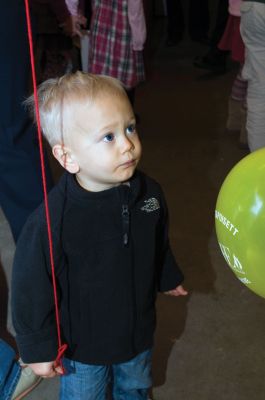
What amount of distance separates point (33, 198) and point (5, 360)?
1.68 ft

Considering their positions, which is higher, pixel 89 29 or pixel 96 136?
pixel 96 136

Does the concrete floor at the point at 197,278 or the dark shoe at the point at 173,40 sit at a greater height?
the concrete floor at the point at 197,278

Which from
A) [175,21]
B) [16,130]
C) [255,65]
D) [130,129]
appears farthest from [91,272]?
[175,21]

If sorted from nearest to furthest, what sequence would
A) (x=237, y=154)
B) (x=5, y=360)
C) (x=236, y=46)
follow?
(x=5, y=360) → (x=236, y=46) → (x=237, y=154)

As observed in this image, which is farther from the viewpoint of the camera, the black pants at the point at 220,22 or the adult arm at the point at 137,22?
the black pants at the point at 220,22

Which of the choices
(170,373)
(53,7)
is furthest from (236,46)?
(170,373)

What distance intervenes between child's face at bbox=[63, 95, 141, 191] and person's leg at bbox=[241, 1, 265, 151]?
1.11m

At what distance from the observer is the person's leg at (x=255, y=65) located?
1802 mm

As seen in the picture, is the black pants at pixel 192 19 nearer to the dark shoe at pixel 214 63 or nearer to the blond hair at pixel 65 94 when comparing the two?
the dark shoe at pixel 214 63

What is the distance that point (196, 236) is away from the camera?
1992 millimetres

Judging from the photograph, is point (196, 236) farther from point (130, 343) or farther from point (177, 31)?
point (177, 31)

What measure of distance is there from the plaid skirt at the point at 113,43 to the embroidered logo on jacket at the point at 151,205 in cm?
149

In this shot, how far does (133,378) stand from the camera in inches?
46.1

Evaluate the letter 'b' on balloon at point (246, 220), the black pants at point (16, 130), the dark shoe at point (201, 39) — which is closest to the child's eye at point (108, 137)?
the letter 'b' on balloon at point (246, 220)
